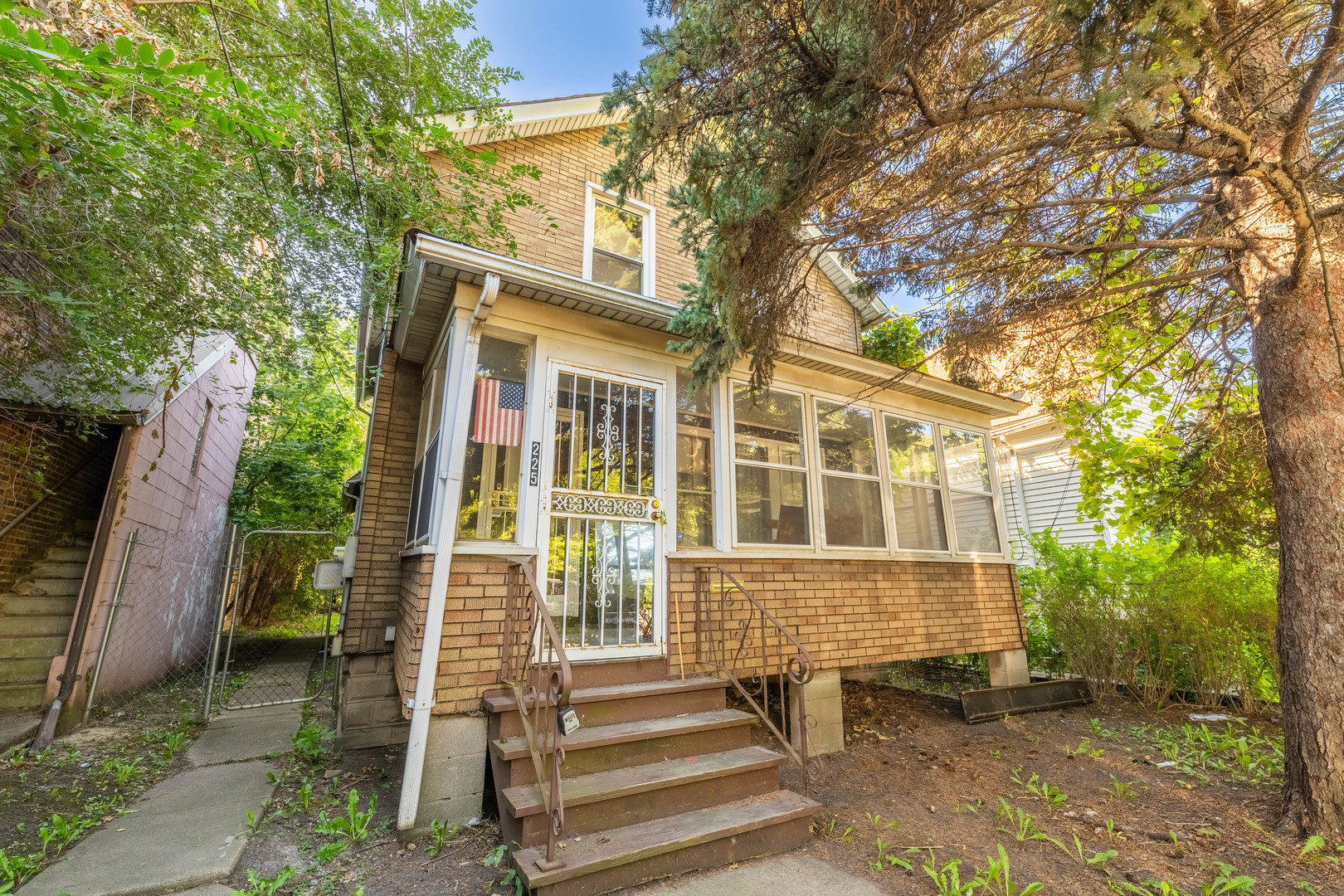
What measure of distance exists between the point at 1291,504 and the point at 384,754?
694 centimetres

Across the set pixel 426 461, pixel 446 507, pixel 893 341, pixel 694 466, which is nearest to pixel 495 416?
pixel 446 507

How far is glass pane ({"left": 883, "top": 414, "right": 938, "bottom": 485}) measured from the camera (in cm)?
633

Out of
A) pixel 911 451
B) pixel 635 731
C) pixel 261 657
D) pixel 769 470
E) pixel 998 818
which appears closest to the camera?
pixel 635 731

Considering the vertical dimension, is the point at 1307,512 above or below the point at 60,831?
above

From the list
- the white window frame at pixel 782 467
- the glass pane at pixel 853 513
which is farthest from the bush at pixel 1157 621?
the white window frame at pixel 782 467

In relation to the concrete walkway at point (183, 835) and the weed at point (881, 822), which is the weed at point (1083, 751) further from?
the concrete walkway at point (183, 835)

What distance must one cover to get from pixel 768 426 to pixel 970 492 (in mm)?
3123

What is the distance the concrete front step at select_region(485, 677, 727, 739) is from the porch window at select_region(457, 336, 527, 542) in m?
1.13

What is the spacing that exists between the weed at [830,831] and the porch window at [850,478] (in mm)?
2568

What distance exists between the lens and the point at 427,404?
5.43 metres

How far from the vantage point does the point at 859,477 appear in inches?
235

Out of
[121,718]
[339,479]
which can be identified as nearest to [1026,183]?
[121,718]

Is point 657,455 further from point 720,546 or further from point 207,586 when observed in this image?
point 207,586

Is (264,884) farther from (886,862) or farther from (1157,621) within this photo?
(1157,621)
